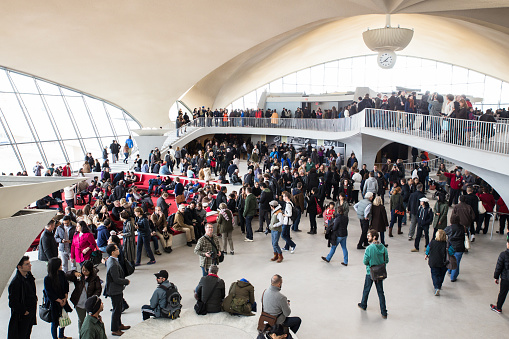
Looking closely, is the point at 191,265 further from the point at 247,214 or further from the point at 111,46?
the point at 111,46

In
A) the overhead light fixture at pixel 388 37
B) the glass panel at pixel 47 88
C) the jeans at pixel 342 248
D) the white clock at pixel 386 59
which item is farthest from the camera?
the glass panel at pixel 47 88

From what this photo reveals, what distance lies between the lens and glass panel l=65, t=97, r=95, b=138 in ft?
85.8

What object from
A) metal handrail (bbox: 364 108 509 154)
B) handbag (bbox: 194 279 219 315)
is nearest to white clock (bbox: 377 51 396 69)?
metal handrail (bbox: 364 108 509 154)

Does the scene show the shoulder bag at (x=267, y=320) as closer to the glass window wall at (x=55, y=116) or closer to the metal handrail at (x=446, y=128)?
the metal handrail at (x=446, y=128)

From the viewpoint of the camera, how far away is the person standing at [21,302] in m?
5.65

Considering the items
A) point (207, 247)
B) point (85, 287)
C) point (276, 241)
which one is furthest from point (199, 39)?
point (85, 287)

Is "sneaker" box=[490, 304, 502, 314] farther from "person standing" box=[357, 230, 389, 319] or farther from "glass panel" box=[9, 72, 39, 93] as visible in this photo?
"glass panel" box=[9, 72, 39, 93]

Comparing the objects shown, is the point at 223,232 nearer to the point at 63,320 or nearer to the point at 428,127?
the point at 63,320

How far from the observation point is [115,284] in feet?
21.2

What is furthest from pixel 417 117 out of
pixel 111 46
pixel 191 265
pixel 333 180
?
pixel 111 46

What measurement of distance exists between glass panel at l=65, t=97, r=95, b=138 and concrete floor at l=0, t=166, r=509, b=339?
1832 centimetres

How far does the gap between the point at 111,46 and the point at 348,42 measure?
18.6m

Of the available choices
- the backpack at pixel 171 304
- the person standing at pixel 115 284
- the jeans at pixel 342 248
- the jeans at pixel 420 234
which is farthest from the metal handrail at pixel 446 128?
the person standing at pixel 115 284

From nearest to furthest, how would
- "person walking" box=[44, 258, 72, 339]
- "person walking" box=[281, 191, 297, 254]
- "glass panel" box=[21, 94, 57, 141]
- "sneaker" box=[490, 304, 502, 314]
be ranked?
"person walking" box=[44, 258, 72, 339] < "sneaker" box=[490, 304, 502, 314] < "person walking" box=[281, 191, 297, 254] < "glass panel" box=[21, 94, 57, 141]
